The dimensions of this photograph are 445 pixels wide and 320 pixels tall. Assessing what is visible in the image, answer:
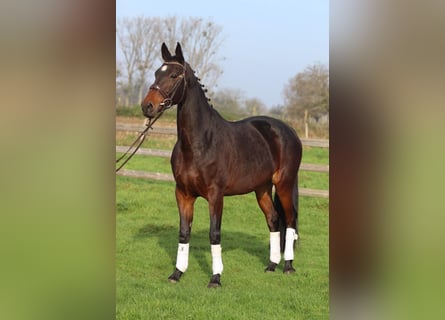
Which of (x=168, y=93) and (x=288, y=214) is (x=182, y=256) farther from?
(x=168, y=93)

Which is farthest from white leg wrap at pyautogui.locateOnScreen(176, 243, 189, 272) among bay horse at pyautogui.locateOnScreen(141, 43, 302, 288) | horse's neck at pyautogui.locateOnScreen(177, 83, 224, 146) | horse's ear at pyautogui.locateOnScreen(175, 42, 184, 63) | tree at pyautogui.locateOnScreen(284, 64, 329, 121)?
tree at pyautogui.locateOnScreen(284, 64, 329, 121)

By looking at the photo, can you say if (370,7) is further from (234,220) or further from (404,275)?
(234,220)

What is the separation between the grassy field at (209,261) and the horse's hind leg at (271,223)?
147mm

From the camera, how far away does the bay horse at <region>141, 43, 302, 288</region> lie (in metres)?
3.89

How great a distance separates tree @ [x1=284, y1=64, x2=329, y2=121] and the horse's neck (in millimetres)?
10760

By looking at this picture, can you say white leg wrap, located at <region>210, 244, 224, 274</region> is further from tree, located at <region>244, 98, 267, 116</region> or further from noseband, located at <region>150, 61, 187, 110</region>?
tree, located at <region>244, 98, 267, 116</region>

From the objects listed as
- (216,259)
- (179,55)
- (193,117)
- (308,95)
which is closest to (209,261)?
(216,259)

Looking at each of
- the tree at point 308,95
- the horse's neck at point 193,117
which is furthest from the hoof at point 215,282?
the tree at point 308,95

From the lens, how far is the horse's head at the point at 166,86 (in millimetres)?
3719

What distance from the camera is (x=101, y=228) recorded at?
74 cm

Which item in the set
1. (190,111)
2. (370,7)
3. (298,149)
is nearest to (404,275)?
(370,7)

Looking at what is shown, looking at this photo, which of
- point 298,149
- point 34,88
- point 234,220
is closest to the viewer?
point 34,88

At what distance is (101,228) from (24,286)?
12 cm

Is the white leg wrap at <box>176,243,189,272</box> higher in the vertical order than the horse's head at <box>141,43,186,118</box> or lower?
lower
